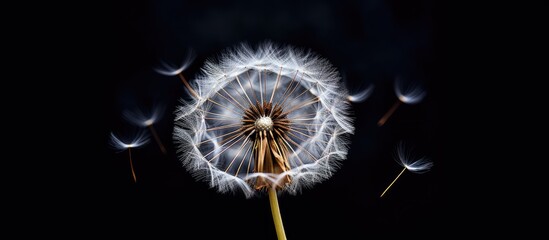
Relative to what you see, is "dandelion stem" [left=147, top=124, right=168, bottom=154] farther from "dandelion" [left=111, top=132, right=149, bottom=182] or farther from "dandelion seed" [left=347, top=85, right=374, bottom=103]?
"dandelion seed" [left=347, top=85, right=374, bottom=103]

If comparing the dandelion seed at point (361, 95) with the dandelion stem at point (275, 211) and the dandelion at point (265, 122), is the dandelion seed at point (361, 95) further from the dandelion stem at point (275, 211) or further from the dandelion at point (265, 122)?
the dandelion stem at point (275, 211)

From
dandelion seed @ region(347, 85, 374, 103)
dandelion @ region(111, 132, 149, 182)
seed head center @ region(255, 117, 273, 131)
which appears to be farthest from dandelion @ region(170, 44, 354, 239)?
dandelion @ region(111, 132, 149, 182)

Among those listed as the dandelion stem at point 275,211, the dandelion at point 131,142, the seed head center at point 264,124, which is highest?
the dandelion at point 131,142

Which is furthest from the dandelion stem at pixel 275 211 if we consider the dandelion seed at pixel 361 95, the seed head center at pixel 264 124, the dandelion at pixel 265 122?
the dandelion seed at pixel 361 95

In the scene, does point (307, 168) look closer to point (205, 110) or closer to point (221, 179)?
point (221, 179)

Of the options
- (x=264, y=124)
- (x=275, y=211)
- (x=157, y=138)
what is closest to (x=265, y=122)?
(x=264, y=124)

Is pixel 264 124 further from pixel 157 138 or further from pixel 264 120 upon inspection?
pixel 157 138

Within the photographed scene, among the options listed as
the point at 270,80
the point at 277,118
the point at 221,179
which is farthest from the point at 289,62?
the point at 221,179
